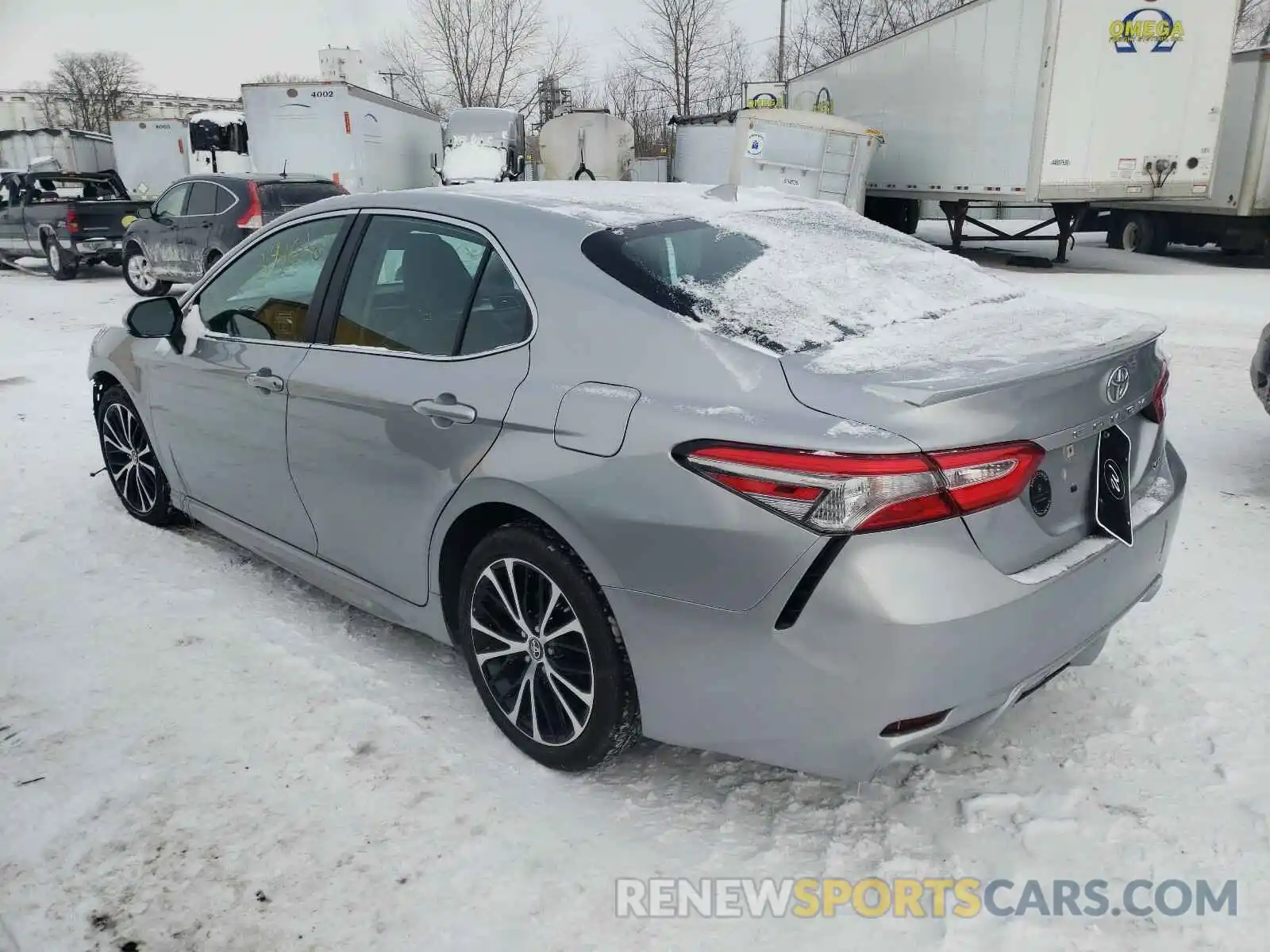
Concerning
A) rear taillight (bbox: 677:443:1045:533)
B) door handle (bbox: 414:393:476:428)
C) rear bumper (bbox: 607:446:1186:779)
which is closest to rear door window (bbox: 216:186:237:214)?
door handle (bbox: 414:393:476:428)

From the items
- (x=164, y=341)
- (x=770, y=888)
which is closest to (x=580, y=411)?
(x=770, y=888)

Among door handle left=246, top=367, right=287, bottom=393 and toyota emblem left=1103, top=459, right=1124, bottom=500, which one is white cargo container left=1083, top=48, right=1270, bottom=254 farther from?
door handle left=246, top=367, right=287, bottom=393

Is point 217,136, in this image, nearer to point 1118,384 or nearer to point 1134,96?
point 1134,96

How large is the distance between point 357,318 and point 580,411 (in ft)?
3.90

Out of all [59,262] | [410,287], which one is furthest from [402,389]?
[59,262]

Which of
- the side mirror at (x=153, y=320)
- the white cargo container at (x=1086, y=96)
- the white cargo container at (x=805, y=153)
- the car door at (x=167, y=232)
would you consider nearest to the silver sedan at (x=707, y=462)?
the side mirror at (x=153, y=320)

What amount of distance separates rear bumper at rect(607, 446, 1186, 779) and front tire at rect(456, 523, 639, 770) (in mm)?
102

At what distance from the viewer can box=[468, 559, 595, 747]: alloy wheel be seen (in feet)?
8.45

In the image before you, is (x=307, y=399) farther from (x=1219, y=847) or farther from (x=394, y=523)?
(x=1219, y=847)

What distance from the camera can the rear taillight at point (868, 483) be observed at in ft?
6.60

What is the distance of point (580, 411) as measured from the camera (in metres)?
2.41

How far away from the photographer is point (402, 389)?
288cm

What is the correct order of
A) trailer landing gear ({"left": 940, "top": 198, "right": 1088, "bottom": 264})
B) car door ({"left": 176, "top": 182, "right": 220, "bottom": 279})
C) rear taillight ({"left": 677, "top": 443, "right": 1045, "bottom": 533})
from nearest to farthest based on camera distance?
1. rear taillight ({"left": 677, "top": 443, "right": 1045, "bottom": 533})
2. car door ({"left": 176, "top": 182, "right": 220, "bottom": 279})
3. trailer landing gear ({"left": 940, "top": 198, "right": 1088, "bottom": 264})

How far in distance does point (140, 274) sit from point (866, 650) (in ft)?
46.7
